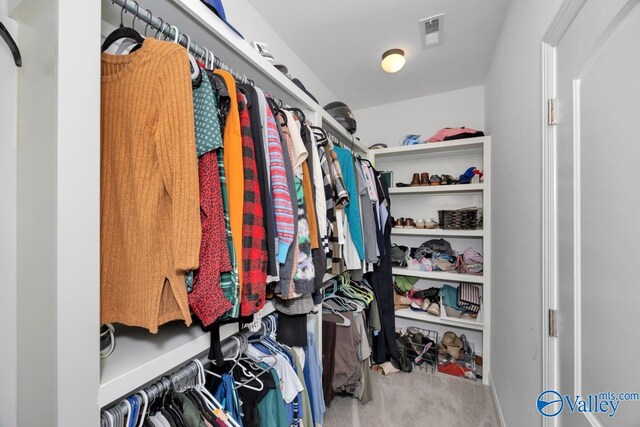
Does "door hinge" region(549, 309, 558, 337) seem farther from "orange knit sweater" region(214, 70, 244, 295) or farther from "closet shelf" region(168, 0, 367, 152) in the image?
"closet shelf" region(168, 0, 367, 152)

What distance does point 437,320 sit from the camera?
A: 2215 millimetres

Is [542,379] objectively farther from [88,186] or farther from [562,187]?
[88,186]

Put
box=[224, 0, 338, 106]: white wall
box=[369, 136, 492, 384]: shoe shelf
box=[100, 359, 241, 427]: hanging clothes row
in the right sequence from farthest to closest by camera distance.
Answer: box=[369, 136, 492, 384]: shoe shelf
box=[224, 0, 338, 106]: white wall
box=[100, 359, 241, 427]: hanging clothes row

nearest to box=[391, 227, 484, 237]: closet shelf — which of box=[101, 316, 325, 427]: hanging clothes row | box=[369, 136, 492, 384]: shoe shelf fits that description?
box=[369, 136, 492, 384]: shoe shelf

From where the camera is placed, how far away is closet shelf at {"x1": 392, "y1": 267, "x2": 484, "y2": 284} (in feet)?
6.73

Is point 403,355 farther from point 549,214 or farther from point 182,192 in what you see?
point 182,192

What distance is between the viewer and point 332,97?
2.49m

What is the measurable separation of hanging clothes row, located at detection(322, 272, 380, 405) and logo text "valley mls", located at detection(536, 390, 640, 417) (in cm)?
90

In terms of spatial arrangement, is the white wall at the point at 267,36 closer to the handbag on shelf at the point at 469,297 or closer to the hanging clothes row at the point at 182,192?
the hanging clothes row at the point at 182,192

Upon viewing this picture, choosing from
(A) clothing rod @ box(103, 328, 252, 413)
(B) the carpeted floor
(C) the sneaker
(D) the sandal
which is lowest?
(B) the carpeted floor

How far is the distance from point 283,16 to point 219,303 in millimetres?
1682

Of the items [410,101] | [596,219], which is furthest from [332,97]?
[596,219]

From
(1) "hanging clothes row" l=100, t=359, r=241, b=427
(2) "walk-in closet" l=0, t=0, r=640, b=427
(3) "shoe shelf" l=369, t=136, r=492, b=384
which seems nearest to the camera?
(2) "walk-in closet" l=0, t=0, r=640, b=427

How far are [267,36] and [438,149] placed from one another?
1654 millimetres
